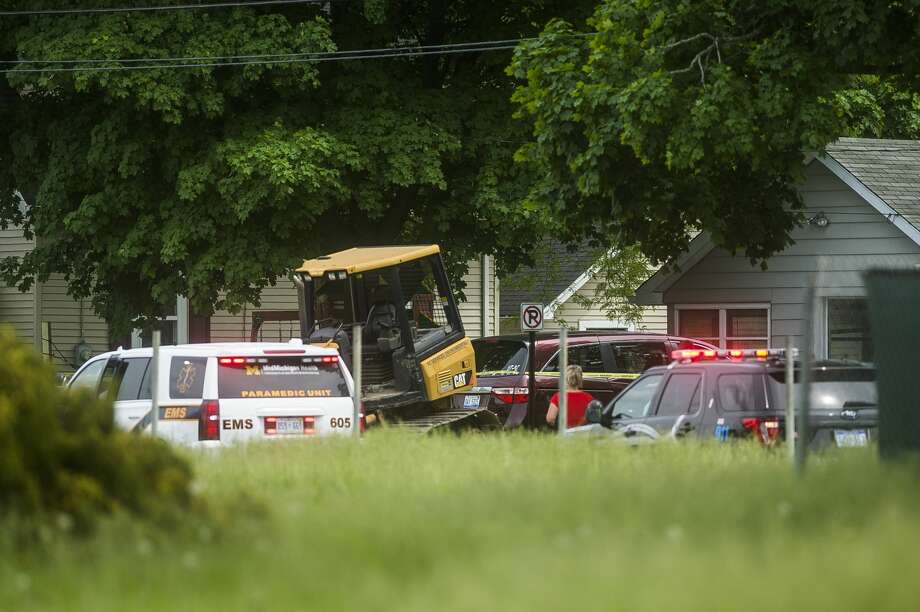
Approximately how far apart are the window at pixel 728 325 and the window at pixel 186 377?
43.8 feet

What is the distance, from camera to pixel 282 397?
15.8 meters

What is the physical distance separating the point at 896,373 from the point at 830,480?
128cm

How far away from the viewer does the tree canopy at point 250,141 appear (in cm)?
2509

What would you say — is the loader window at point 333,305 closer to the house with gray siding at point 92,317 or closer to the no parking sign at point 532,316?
the no parking sign at point 532,316

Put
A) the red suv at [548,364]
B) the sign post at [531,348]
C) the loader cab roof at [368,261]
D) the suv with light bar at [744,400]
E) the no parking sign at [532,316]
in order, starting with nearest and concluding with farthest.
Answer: the suv with light bar at [744,400]
the loader cab roof at [368,261]
the sign post at [531,348]
the no parking sign at [532,316]
the red suv at [548,364]

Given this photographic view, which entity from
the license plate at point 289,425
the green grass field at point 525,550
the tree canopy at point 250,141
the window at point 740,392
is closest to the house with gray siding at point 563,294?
the tree canopy at point 250,141

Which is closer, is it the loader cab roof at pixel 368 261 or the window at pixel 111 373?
the window at pixel 111 373

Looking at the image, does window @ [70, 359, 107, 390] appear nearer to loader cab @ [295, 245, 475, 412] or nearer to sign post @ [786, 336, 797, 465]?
loader cab @ [295, 245, 475, 412]

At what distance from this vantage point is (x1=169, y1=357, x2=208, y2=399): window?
50.6ft

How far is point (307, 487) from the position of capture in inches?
416

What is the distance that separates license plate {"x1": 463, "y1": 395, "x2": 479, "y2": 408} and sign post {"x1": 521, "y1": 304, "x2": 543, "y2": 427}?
0.71 m

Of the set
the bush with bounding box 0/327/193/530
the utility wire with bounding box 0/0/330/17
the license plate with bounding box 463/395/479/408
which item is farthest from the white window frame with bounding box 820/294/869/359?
the bush with bounding box 0/327/193/530

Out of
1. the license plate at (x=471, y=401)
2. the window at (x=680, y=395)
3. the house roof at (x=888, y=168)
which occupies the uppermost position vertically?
the house roof at (x=888, y=168)

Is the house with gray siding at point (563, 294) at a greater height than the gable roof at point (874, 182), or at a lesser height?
lesser
